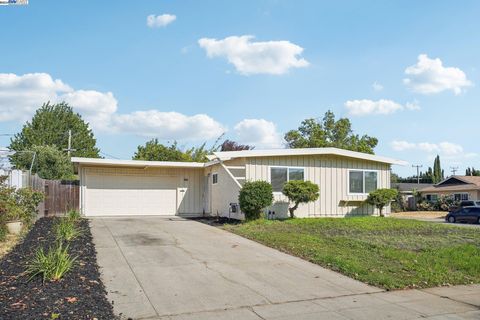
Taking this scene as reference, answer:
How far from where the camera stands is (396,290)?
768 centimetres

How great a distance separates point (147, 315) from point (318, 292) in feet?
9.49

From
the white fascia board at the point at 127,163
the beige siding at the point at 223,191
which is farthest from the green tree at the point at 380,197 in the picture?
the white fascia board at the point at 127,163

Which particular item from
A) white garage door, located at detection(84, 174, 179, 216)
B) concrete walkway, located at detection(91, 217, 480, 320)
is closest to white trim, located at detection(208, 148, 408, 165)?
white garage door, located at detection(84, 174, 179, 216)

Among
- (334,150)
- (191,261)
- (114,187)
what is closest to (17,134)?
(114,187)

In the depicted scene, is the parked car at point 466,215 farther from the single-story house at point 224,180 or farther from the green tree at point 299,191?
the green tree at point 299,191

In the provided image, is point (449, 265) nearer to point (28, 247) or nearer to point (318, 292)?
point (318, 292)

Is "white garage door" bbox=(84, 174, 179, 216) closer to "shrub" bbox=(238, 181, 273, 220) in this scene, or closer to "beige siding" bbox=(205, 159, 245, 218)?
"beige siding" bbox=(205, 159, 245, 218)

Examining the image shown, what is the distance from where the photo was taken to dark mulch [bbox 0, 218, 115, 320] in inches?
221

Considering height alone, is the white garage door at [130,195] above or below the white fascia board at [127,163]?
below

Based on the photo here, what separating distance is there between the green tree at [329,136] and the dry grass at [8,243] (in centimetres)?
3659

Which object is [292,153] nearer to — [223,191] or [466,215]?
[223,191]

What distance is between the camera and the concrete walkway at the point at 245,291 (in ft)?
20.6

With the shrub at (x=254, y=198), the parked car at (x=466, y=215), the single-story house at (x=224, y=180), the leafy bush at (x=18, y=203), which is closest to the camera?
the leafy bush at (x=18, y=203)

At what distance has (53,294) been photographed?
629 cm
